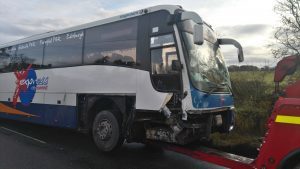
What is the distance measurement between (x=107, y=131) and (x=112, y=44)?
2.17 m

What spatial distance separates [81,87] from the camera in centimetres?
1016

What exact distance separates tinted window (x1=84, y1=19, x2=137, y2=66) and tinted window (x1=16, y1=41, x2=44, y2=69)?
2865 mm

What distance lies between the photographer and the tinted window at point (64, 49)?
10641mm

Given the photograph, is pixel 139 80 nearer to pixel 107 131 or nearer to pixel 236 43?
pixel 107 131

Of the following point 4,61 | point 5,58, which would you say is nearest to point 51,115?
point 5,58

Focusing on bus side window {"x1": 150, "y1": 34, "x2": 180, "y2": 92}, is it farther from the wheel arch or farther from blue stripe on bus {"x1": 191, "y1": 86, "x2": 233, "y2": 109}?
the wheel arch

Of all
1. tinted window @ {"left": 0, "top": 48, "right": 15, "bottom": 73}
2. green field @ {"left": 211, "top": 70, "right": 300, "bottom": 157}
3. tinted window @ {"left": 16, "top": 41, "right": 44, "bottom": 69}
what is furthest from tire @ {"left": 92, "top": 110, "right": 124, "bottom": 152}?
tinted window @ {"left": 0, "top": 48, "right": 15, "bottom": 73}

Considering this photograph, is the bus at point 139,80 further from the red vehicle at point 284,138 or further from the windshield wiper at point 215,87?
the red vehicle at point 284,138

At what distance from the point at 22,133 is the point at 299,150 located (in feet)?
32.2

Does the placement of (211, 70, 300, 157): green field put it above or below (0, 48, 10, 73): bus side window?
below

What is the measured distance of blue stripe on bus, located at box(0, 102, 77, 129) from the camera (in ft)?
34.6

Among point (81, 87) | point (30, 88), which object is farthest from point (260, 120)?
point (30, 88)

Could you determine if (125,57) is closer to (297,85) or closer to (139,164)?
(139,164)

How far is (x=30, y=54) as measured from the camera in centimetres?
1305
